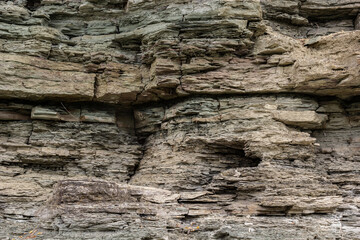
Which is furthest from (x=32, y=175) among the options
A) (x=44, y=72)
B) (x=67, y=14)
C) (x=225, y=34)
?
(x=225, y=34)

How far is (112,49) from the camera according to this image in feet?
41.9

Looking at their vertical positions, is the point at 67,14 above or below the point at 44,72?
above

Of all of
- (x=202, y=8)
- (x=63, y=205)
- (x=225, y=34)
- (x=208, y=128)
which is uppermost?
(x=202, y=8)

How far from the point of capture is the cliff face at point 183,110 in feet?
29.7

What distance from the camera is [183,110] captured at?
11594 mm

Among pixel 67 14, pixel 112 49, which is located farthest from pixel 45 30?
pixel 112 49

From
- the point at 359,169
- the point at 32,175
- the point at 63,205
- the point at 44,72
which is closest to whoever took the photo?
the point at 63,205

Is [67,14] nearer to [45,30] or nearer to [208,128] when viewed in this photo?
[45,30]

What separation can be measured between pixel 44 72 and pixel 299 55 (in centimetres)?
879

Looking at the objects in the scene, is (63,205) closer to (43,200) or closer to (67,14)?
(43,200)

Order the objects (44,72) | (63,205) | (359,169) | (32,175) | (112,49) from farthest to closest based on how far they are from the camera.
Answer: (112,49) → (44,72) → (32,175) → (359,169) → (63,205)

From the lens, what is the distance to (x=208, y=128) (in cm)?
1113

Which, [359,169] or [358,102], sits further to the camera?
[358,102]

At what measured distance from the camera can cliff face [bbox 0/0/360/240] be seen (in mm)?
9047
